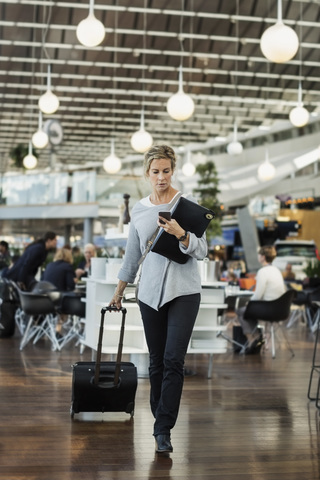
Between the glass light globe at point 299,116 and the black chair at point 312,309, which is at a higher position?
the glass light globe at point 299,116

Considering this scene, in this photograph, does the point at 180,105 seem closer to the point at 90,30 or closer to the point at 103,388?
the point at 90,30

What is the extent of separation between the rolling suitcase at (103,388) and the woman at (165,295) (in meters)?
0.66

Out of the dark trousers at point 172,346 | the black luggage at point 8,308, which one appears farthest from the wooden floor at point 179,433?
the black luggage at point 8,308

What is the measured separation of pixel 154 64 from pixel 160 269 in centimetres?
1572

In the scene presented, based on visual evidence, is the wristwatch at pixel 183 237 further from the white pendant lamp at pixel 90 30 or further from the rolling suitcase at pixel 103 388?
the white pendant lamp at pixel 90 30

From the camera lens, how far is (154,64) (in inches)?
747

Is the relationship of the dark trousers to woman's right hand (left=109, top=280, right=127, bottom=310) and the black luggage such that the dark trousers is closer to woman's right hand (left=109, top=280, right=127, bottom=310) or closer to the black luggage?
woman's right hand (left=109, top=280, right=127, bottom=310)

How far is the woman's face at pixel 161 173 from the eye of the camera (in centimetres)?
394

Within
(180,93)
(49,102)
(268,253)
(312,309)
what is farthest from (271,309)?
(49,102)

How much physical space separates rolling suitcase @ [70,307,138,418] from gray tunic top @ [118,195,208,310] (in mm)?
817

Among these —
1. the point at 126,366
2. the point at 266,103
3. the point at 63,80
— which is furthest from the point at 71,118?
the point at 126,366

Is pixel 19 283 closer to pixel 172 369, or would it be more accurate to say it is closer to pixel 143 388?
pixel 143 388

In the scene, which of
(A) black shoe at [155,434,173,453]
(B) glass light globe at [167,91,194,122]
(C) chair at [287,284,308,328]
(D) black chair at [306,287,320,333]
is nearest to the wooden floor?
(A) black shoe at [155,434,173,453]

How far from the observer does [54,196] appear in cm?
2561
